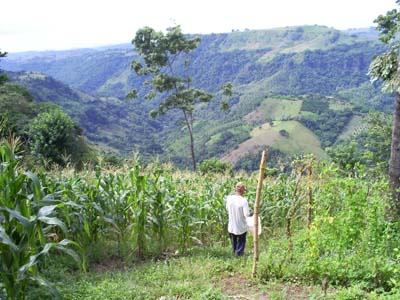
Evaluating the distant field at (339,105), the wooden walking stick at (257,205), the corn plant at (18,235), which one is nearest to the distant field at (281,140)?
the distant field at (339,105)

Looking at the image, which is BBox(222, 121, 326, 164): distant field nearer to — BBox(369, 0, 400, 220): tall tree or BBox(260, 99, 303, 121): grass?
BBox(260, 99, 303, 121): grass

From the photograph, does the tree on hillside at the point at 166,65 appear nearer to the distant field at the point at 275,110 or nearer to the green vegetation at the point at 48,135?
the green vegetation at the point at 48,135

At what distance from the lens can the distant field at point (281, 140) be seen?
303 feet

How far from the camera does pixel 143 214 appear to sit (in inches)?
292

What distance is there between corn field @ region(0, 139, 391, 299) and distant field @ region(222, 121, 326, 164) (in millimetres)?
79657

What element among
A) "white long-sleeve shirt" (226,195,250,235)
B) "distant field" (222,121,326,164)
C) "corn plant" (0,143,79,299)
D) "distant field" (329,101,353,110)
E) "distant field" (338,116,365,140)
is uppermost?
"corn plant" (0,143,79,299)

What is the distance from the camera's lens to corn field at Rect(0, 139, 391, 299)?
462 centimetres

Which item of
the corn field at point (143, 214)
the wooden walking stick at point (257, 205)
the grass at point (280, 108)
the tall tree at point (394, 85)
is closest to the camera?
the corn field at point (143, 214)

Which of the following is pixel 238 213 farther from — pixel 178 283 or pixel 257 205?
pixel 178 283

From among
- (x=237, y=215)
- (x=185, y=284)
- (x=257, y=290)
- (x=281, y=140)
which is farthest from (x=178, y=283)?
(x=281, y=140)

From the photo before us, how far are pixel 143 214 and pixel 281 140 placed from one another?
299ft

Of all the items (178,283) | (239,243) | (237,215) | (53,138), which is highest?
(237,215)

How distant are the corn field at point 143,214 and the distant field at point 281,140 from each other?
261ft

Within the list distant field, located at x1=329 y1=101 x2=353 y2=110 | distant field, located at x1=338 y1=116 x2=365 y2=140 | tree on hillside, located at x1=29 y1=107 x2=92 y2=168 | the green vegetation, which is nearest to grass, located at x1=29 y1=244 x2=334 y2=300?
the green vegetation
